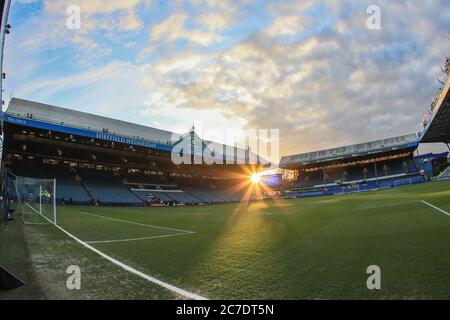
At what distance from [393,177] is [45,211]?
217ft

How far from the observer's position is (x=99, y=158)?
151 ft

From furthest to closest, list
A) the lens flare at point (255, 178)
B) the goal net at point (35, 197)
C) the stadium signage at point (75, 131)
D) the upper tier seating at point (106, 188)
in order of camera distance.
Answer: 1. the lens flare at point (255, 178)
2. the upper tier seating at point (106, 188)
3. the stadium signage at point (75, 131)
4. the goal net at point (35, 197)

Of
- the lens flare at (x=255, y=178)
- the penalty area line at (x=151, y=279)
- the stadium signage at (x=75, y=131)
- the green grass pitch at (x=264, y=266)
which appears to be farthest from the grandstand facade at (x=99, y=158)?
the green grass pitch at (x=264, y=266)

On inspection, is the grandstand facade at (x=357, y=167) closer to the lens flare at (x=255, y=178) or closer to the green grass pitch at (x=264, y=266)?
the lens flare at (x=255, y=178)

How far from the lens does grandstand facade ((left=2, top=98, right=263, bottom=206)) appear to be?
3475cm

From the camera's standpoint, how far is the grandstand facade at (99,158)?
3475 cm

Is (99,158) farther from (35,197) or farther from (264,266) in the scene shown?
(264,266)

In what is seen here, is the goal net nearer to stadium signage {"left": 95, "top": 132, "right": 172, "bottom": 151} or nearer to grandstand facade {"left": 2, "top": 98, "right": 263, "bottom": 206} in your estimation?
grandstand facade {"left": 2, "top": 98, "right": 263, "bottom": 206}

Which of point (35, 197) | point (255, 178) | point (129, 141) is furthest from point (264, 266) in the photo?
point (255, 178)

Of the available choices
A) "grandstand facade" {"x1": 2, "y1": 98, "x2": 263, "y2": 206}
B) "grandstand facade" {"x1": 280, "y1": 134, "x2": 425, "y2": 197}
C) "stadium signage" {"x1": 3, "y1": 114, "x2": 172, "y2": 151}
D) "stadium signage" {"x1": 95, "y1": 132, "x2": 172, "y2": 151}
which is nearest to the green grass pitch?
"stadium signage" {"x1": 3, "y1": 114, "x2": 172, "y2": 151}
